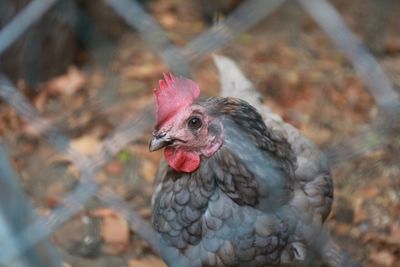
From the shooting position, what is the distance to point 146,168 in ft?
9.16

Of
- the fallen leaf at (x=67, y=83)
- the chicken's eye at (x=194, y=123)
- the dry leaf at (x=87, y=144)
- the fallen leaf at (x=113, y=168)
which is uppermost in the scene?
the fallen leaf at (x=67, y=83)

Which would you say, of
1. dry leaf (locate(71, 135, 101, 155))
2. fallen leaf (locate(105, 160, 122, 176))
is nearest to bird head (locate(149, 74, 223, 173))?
fallen leaf (locate(105, 160, 122, 176))

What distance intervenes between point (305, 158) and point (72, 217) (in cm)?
101

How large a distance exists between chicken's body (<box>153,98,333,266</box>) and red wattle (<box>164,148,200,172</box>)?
0.02m

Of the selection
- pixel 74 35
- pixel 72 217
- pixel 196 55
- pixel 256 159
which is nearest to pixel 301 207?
pixel 256 159

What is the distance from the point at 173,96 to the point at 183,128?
94 mm

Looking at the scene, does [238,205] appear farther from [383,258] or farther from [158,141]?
[383,258]

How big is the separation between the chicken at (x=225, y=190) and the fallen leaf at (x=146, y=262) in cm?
49

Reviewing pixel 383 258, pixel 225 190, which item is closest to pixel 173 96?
pixel 225 190

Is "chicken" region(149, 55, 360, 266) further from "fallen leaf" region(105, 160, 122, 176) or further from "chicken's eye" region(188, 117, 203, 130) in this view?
"fallen leaf" region(105, 160, 122, 176)

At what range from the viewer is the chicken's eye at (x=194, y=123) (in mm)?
1775

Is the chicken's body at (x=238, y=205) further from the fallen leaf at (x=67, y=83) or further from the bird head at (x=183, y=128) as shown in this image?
the fallen leaf at (x=67, y=83)

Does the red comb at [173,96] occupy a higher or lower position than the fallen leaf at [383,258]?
higher

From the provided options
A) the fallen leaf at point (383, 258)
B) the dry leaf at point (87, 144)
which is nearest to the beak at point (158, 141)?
the fallen leaf at point (383, 258)
